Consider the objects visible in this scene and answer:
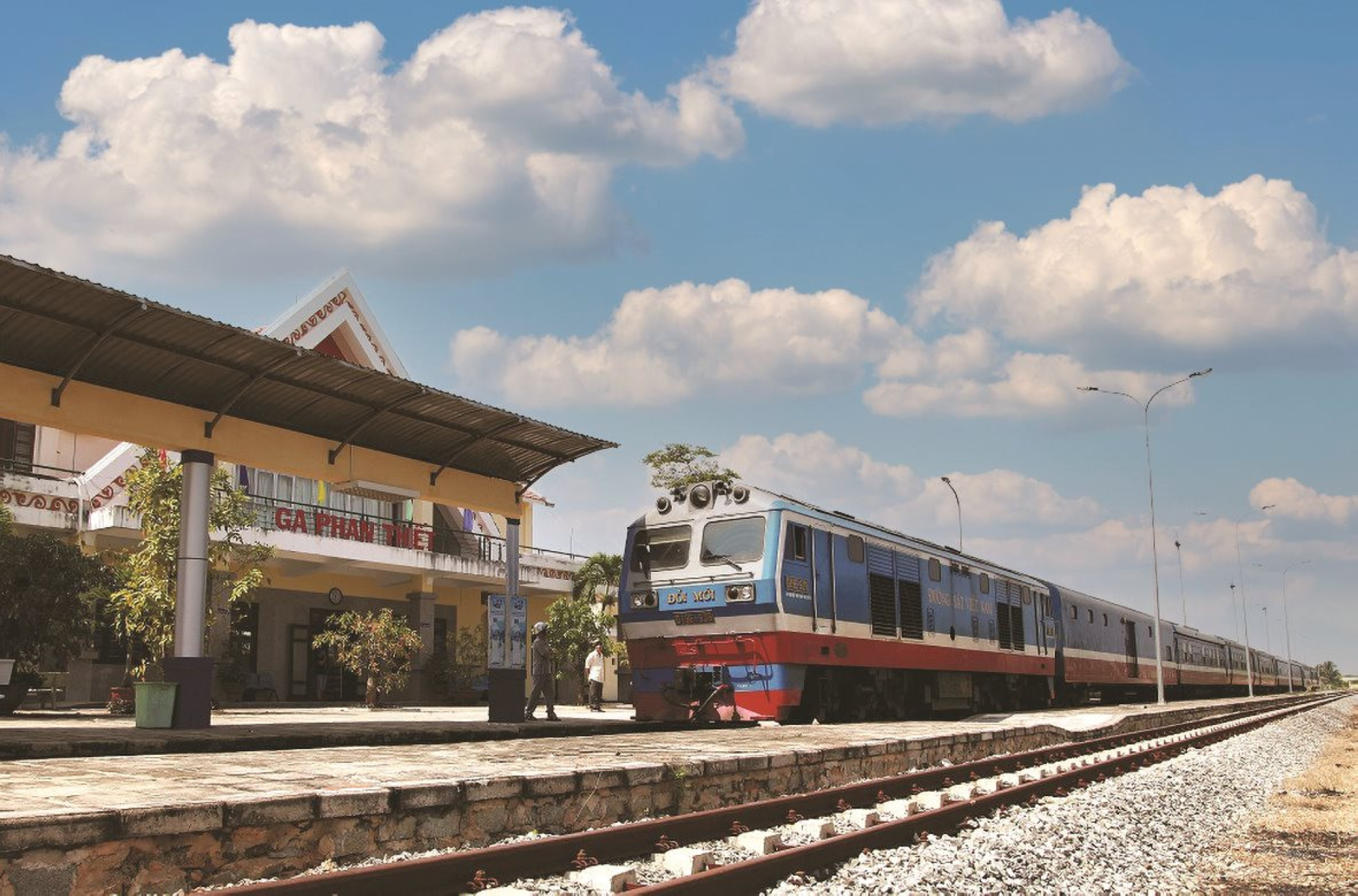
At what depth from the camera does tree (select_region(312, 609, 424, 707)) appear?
27.5 m

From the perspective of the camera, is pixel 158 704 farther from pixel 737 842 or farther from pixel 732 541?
pixel 737 842

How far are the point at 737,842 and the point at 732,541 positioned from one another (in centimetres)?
862

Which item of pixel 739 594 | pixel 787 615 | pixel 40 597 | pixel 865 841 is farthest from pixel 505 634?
pixel 40 597

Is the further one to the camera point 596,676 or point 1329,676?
point 1329,676

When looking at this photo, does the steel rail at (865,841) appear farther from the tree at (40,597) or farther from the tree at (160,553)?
the tree at (40,597)

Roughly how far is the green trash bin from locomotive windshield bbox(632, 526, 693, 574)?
259 inches

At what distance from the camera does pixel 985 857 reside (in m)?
7.23

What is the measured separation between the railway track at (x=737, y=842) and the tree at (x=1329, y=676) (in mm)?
133184

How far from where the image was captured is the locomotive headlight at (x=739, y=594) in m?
15.0

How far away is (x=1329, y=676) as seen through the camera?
14188 centimetres

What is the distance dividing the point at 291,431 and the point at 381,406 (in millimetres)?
1093

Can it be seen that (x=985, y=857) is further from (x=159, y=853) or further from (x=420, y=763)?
(x=159, y=853)

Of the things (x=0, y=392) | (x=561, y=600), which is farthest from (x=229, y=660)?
(x=0, y=392)

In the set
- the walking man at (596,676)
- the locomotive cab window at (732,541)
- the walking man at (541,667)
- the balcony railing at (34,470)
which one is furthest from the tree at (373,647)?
the locomotive cab window at (732,541)
